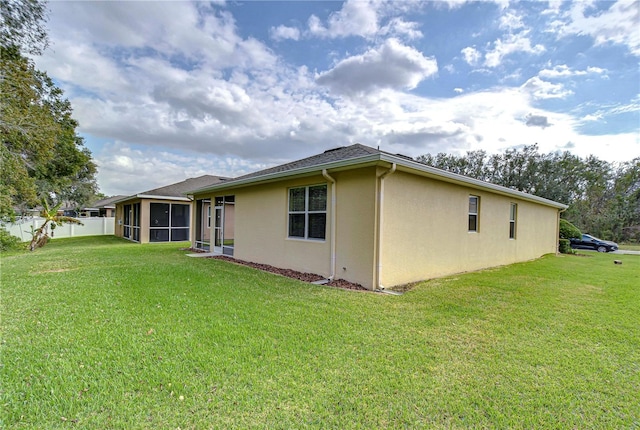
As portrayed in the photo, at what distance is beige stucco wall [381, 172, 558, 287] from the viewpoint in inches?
261

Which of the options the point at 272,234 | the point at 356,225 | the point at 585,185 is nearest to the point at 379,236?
the point at 356,225

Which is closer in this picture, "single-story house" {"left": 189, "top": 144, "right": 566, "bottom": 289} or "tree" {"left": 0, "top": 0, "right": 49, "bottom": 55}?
"single-story house" {"left": 189, "top": 144, "right": 566, "bottom": 289}

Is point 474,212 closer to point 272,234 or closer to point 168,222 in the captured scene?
point 272,234

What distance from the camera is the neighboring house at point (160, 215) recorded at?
16453 millimetres

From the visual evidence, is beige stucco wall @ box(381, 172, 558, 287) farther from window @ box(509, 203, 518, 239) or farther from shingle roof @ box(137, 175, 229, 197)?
shingle roof @ box(137, 175, 229, 197)

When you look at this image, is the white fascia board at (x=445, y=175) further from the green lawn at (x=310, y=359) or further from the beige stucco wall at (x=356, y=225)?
the green lawn at (x=310, y=359)

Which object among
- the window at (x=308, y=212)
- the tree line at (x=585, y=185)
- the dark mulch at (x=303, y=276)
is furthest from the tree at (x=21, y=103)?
the tree line at (x=585, y=185)

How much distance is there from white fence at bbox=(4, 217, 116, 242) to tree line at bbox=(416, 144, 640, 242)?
102ft

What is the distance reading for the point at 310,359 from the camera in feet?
10.3

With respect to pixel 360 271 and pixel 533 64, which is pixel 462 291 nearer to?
pixel 360 271

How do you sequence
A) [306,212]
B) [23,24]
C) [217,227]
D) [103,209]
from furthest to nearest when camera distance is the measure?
1. [103,209]
2. [217,227]
3. [23,24]
4. [306,212]

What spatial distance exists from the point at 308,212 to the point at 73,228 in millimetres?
24199

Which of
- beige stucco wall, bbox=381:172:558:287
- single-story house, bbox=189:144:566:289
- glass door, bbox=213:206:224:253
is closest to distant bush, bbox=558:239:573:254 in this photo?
beige stucco wall, bbox=381:172:558:287

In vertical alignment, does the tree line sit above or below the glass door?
above
